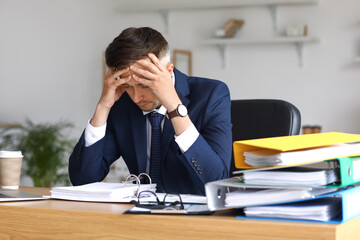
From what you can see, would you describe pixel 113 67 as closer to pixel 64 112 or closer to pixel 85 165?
pixel 85 165

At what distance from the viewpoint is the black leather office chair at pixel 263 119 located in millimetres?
1917

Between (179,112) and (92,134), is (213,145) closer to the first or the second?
(179,112)

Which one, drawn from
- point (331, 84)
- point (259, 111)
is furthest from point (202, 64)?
point (259, 111)

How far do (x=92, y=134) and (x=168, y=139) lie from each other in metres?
0.25

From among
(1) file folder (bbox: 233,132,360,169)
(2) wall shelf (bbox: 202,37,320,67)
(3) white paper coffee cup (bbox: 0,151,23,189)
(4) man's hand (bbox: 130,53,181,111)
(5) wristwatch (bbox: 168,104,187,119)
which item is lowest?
(3) white paper coffee cup (bbox: 0,151,23,189)

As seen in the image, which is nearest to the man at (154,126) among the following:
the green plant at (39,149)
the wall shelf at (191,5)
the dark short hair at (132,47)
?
the dark short hair at (132,47)

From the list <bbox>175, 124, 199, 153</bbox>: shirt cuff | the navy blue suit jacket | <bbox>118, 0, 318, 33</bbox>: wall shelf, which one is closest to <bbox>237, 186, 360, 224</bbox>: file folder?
→ <bbox>175, 124, 199, 153</bbox>: shirt cuff

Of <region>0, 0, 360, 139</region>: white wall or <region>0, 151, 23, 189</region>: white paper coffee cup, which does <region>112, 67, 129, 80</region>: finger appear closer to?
<region>0, 151, 23, 189</region>: white paper coffee cup

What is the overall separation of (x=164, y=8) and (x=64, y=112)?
1341 mm

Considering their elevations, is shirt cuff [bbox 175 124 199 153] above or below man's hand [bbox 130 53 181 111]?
below

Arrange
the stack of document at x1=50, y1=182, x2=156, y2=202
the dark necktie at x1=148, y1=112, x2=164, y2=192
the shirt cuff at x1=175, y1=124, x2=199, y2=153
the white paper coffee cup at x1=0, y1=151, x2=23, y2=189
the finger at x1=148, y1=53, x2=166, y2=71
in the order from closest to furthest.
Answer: the stack of document at x1=50, y1=182, x2=156, y2=202 < the shirt cuff at x1=175, y1=124, x2=199, y2=153 < the finger at x1=148, y1=53, x2=166, y2=71 < the white paper coffee cup at x1=0, y1=151, x2=23, y2=189 < the dark necktie at x1=148, y1=112, x2=164, y2=192

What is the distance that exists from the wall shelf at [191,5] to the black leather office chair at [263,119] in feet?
9.19

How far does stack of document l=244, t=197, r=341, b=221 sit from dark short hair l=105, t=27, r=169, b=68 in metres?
0.83

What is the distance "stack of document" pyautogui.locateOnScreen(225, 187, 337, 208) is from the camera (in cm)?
93
